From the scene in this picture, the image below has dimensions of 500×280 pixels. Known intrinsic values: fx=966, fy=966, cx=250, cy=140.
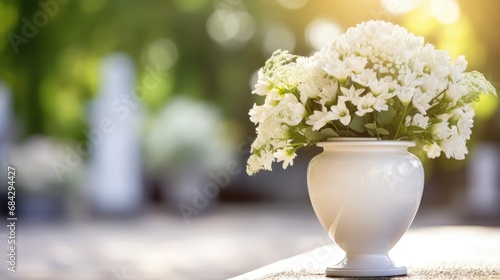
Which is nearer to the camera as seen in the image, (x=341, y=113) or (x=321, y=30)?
(x=341, y=113)

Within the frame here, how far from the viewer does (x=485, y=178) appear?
12.9 metres

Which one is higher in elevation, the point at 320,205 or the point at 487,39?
the point at 487,39

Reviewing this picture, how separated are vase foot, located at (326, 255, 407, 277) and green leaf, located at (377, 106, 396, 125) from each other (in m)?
0.27

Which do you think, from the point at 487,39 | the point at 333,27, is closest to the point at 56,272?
the point at 333,27

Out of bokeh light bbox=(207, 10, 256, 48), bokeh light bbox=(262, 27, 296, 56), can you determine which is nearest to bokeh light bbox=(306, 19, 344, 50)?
bokeh light bbox=(262, 27, 296, 56)

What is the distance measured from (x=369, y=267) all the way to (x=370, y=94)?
358mm

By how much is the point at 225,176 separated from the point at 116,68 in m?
4.47

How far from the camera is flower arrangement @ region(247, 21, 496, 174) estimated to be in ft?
5.90

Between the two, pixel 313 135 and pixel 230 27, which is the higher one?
pixel 230 27

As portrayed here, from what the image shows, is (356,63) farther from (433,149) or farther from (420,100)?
(433,149)

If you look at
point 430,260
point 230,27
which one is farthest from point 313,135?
point 230,27

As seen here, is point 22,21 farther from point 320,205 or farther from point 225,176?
point 225,176

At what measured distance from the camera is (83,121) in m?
5.75

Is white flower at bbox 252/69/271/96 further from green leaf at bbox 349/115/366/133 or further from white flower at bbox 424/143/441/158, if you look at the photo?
white flower at bbox 424/143/441/158
